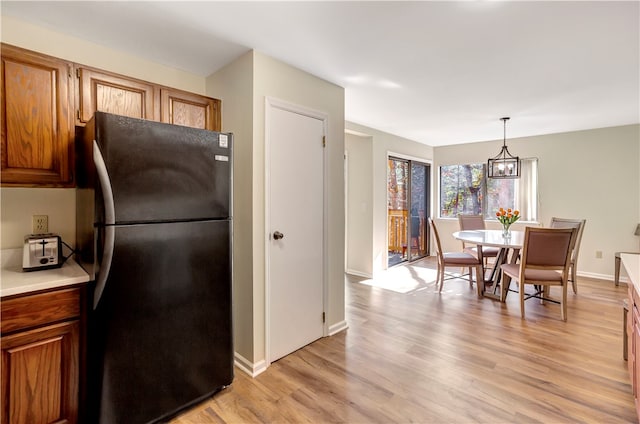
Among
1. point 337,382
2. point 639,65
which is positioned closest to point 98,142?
point 337,382

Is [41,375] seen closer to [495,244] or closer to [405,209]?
[495,244]

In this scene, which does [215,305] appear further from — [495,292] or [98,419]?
[495,292]

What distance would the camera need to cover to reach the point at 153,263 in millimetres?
1657

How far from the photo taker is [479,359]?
7.82 ft

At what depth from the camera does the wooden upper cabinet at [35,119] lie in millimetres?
1646

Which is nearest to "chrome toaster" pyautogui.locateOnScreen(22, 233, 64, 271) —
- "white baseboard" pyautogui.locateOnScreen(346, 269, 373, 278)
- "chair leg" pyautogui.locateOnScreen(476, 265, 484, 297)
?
"white baseboard" pyautogui.locateOnScreen(346, 269, 373, 278)

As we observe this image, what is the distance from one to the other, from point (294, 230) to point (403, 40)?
1.58 meters

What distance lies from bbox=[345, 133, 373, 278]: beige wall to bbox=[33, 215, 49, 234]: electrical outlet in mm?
3844

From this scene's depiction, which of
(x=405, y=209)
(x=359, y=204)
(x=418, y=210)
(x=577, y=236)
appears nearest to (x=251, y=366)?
(x=359, y=204)

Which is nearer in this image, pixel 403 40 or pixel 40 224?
pixel 40 224

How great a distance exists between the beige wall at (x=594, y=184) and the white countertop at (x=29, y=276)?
6.25 metres

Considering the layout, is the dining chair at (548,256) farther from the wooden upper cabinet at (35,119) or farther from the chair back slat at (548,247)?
the wooden upper cabinet at (35,119)

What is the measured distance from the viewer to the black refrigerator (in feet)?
4.98

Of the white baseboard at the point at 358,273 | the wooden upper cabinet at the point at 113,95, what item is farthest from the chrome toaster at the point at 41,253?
the white baseboard at the point at 358,273
